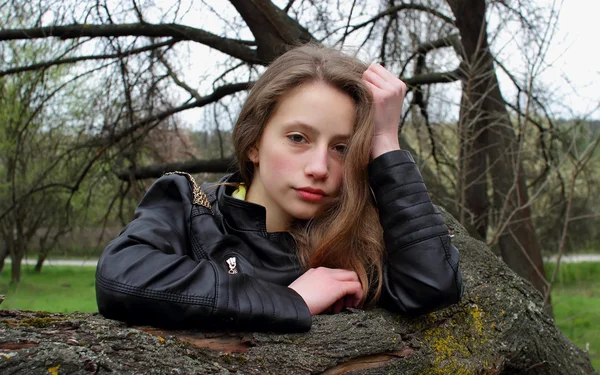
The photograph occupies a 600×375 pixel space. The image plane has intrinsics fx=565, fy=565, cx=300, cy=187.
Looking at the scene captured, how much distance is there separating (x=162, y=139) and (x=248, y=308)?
5.47 m

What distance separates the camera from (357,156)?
1758 millimetres

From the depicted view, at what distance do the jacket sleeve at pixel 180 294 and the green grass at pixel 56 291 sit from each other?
8.50m

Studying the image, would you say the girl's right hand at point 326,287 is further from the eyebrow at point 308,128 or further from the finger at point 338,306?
the eyebrow at point 308,128

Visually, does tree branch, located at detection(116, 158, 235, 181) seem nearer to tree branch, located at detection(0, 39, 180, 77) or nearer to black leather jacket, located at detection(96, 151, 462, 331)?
tree branch, located at detection(0, 39, 180, 77)

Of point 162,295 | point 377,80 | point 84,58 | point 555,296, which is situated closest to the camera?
point 162,295

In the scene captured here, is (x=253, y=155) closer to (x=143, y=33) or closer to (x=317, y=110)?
(x=317, y=110)

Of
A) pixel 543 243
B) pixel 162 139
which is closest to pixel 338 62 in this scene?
pixel 162 139

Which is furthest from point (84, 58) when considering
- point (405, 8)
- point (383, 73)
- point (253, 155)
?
point (383, 73)

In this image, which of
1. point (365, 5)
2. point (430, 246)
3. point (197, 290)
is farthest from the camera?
point (365, 5)

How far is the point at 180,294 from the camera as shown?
137 cm

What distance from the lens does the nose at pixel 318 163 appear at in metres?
1.74

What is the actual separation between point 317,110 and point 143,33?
3.83m

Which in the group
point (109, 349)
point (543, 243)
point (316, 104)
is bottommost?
point (543, 243)

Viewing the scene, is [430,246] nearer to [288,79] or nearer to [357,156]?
[357,156]
